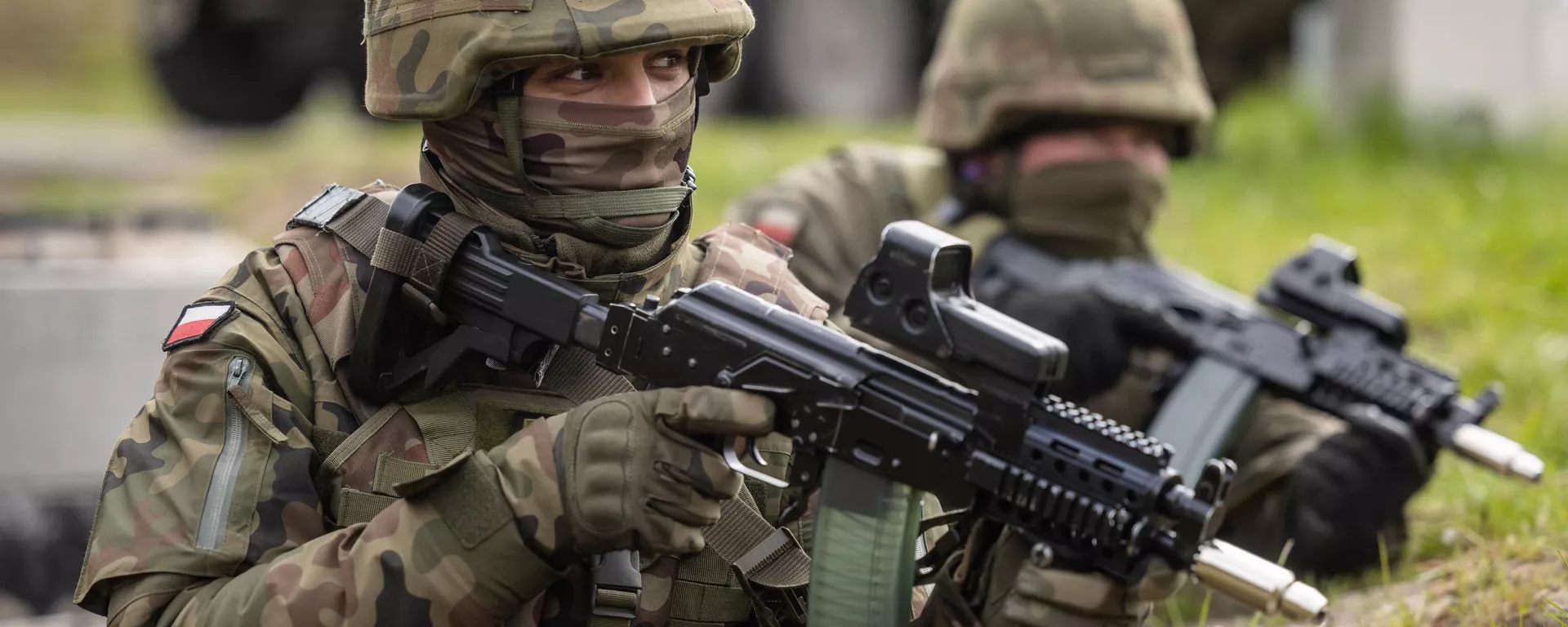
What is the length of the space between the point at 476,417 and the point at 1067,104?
2478mm

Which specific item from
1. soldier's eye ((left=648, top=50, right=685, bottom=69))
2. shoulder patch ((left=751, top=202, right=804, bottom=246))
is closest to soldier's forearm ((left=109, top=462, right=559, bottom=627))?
soldier's eye ((left=648, top=50, right=685, bottom=69))

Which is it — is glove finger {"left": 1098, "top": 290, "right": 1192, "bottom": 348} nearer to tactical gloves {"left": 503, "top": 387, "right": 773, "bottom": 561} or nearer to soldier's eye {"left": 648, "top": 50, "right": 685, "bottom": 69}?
soldier's eye {"left": 648, "top": 50, "right": 685, "bottom": 69}

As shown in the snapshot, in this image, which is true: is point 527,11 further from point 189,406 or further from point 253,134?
point 253,134

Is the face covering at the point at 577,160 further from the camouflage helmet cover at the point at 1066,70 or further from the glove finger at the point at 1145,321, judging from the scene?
the camouflage helmet cover at the point at 1066,70

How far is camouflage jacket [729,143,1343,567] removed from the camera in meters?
4.71

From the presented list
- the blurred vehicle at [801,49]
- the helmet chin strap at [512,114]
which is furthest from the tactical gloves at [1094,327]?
the blurred vehicle at [801,49]

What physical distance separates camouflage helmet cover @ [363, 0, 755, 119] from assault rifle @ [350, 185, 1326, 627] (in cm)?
17

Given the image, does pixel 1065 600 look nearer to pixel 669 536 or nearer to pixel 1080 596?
pixel 1080 596

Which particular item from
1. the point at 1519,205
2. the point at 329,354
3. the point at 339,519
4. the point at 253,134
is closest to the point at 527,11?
the point at 329,354

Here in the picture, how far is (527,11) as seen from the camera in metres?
2.58

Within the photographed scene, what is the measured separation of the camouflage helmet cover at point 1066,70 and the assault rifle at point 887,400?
92.9 inches

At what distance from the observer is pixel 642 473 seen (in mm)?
2320

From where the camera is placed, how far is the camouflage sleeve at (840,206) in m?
5.01

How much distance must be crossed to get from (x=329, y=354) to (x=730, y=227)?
749 mm
